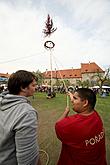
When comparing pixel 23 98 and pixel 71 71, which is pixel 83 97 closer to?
pixel 23 98

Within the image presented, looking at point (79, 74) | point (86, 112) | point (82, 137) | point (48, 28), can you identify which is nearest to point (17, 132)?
point (82, 137)

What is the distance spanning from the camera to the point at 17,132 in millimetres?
1601

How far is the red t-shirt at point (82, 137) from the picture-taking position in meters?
2.07

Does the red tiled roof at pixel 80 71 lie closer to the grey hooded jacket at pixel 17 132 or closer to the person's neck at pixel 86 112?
the person's neck at pixel 86 112

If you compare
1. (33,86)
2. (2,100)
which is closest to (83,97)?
(33,86)

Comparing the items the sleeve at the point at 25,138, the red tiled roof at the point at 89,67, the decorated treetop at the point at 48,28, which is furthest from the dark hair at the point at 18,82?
the red tiled roof at the point at 89,67

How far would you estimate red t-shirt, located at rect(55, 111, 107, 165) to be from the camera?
81.5 inches

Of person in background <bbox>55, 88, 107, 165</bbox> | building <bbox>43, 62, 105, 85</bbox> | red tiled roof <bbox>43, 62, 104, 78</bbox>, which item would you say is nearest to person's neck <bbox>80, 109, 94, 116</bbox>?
person in background <bbox>55, 88, 107, 165</bbox>

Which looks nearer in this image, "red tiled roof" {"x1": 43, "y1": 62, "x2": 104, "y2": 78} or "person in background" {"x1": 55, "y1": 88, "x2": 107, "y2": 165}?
Answer: "person in background" {"x1": 55, "y1": 88, "x2": 107, "y2": 165}

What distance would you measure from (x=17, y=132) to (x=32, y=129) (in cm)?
13

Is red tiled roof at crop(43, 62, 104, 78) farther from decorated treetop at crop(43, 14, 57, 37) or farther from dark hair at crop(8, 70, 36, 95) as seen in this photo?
dark hair at crop(8, 70, 36, 95)

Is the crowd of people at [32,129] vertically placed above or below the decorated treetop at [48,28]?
below

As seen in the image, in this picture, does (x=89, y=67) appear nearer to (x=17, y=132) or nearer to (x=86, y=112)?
(x=86, y=112)

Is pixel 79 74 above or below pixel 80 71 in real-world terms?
below
